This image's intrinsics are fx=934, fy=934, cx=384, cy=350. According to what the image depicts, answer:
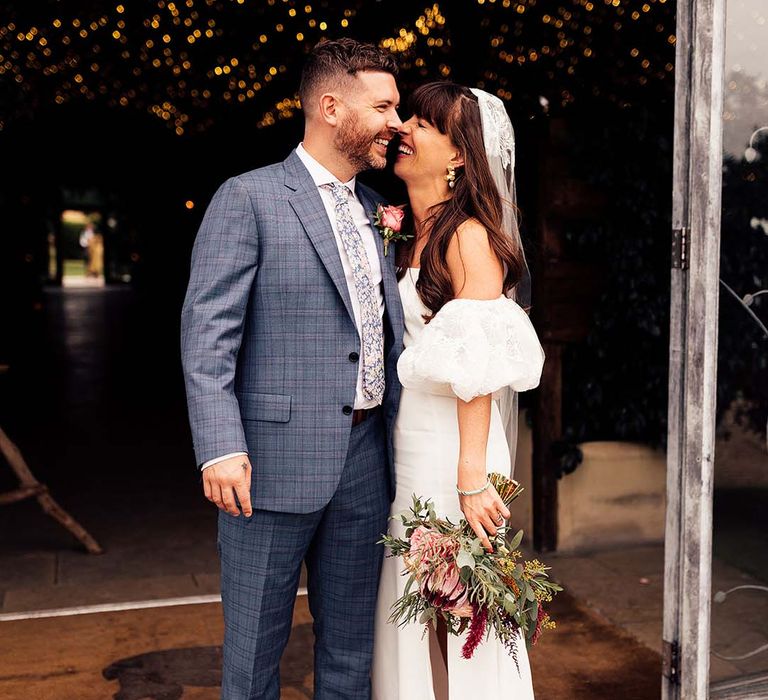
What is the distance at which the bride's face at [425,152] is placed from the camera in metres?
2.29

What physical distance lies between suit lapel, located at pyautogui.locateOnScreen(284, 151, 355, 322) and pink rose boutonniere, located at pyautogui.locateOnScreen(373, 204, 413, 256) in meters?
0.16

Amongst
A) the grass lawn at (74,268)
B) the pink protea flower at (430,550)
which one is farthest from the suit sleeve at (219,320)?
the grass lawn at (74,268)

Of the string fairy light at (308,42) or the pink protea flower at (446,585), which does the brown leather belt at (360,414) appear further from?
the string fairy light at (308,42)

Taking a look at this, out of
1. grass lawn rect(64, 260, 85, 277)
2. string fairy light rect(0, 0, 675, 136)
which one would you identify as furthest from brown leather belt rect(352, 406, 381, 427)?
grass lawn rect(64, 260, 85, 277)

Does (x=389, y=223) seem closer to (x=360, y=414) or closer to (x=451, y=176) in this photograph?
(x=451, y=176)

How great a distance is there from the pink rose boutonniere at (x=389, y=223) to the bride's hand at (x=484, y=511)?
2.08ft

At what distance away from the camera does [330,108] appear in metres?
2.27

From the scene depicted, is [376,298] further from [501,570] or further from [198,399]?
[501,570]

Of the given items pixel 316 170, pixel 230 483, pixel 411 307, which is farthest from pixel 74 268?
pixel 230 483

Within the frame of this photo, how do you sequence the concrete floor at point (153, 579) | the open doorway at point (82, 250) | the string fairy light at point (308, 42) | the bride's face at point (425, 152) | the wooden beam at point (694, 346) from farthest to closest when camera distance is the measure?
the open doorway at point (82, 250), the string fairy light at point (308, 42), the concrete floor at point (153, 579), the wooden beam at point (694, 346), the bride's face at point (425, 152)

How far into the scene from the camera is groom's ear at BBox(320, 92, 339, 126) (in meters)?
2.26

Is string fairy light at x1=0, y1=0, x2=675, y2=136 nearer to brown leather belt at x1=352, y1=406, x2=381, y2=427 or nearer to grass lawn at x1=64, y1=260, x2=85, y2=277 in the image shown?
brown leather belt at x1=352, y1=406, x2=381, y2=427

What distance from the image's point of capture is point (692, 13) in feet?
8.45

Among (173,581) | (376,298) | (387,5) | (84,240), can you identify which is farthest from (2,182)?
(84,240)
